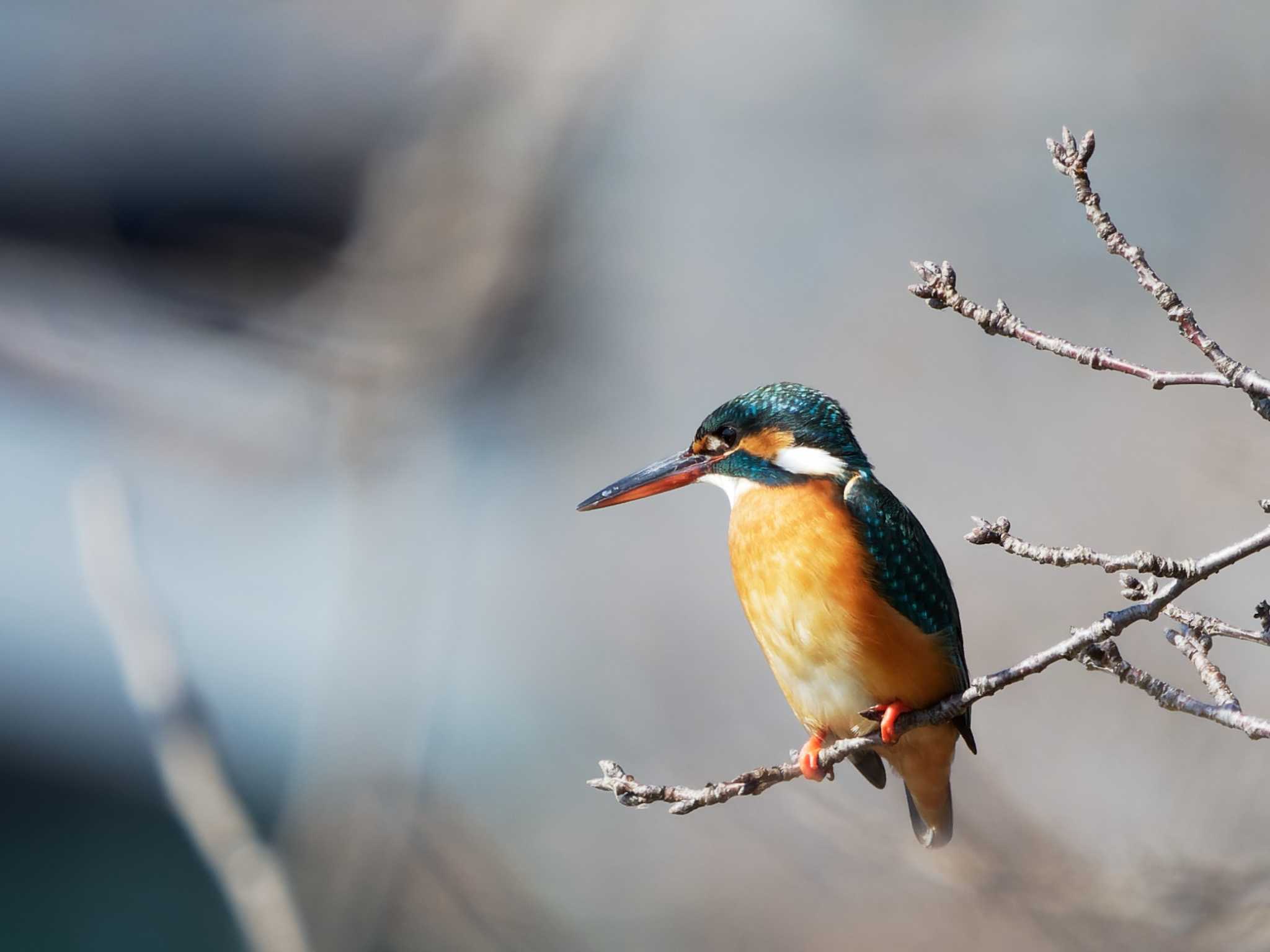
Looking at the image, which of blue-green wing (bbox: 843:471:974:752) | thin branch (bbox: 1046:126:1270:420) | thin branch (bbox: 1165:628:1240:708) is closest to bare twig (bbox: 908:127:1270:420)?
thin branch (bbox: 1046:126:1270:420)

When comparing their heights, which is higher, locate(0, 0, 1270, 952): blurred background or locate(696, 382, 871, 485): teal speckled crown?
locate(0, 0, 1270, 952): blurred background

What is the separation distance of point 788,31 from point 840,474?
3334 millimetres

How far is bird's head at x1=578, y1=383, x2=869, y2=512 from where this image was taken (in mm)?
1259

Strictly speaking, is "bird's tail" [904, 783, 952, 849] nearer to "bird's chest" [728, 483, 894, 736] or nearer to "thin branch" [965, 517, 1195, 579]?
"bird's chest" [728, 483, 894, 736]

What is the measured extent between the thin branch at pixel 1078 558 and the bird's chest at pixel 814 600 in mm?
271

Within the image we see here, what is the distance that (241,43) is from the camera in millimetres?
4570

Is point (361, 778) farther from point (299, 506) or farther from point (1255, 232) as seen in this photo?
→ point (1255, 232)

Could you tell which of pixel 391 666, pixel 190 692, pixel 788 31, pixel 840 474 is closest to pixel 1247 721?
pixel 840 474

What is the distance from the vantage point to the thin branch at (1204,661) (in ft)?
2.96

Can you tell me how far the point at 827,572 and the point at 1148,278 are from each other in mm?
449

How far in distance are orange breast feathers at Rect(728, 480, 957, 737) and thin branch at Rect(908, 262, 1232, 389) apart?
1.13 feet

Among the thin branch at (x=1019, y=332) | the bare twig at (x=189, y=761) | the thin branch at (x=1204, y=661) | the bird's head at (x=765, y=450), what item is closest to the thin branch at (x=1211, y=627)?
the thin branch at (x=1204, y=661)

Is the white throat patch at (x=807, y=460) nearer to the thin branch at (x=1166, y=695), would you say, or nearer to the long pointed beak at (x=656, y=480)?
the long pointed beak at (x=656, y=480)

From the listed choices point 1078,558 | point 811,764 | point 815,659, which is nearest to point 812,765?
point 811,764
